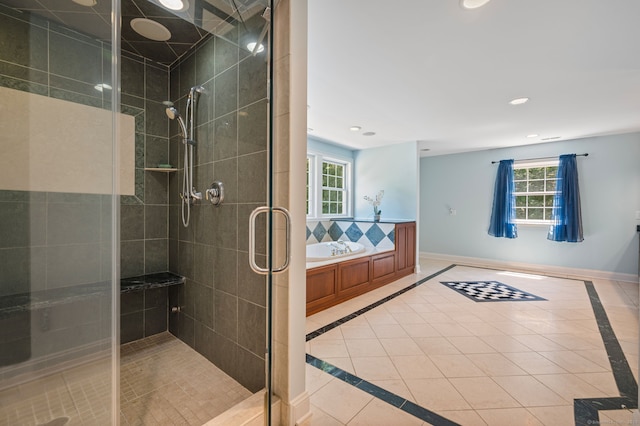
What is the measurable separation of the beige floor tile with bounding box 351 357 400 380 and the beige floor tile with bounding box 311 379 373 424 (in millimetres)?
177

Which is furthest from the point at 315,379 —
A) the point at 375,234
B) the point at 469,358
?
the point at 375,234

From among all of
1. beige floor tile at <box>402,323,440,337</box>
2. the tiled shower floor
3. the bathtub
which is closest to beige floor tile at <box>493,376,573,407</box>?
beige floor tile at <box>402,323,440,337</box>

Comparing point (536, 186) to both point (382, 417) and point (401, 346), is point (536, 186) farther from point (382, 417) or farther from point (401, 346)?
point (382, 417)

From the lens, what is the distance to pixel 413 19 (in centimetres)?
164

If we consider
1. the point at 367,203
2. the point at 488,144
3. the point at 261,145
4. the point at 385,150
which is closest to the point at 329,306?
the point at 261,145

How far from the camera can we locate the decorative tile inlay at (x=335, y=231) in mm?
4734

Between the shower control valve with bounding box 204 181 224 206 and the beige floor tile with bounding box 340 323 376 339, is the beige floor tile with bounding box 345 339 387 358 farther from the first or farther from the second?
the shower control valve with bounding box 204 181 224 206

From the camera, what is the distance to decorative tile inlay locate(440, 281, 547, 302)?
3350 millimetres

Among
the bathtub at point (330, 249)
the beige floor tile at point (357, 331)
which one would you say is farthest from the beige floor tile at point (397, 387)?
the bathtub at point (330, 249)

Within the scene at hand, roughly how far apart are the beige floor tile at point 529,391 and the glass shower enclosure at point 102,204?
5.01 ft

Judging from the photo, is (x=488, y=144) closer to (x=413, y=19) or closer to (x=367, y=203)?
(x=367, y=203)

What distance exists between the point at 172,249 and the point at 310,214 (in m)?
2.59

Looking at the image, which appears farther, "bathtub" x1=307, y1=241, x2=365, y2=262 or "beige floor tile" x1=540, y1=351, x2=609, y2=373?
"bathtub" x1=307, y1=241, x2=365, y2=262

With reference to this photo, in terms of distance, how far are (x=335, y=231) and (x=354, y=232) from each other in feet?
1.27
